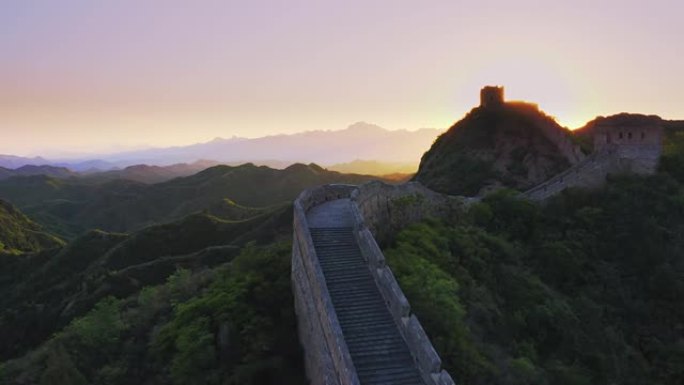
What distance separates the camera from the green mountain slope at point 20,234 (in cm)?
8381

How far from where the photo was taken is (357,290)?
1669 centimetres

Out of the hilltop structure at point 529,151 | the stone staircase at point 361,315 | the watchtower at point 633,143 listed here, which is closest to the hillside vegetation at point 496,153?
the hilltop structure at point 529,151

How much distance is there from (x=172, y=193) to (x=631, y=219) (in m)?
117

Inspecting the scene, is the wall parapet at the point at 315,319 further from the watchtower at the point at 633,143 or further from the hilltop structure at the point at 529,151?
the watchtower at the point at 633,143

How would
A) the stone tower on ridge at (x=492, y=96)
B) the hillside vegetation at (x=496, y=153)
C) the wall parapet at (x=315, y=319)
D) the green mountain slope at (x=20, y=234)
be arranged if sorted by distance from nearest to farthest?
the wall parapet at (x=315, y=319) → the hillside vegetation at (x=496, y=153) → the stone tower on ridge at (x=492, y=96) → the green mountain slope at (x=20, y=234)

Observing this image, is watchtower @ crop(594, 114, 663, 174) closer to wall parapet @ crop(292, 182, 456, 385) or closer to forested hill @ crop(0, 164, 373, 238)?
wall parapet @ crop(292, 182, 456, 385)

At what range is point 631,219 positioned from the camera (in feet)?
97.5

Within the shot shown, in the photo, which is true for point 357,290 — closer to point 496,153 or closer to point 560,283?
point 560,283

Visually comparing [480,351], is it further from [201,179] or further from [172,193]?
[201,179]

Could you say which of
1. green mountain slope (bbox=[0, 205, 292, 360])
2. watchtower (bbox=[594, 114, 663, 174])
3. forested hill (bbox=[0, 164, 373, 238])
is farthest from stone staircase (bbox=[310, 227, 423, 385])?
forested hill (bbox=[0, 164, 373, 238])

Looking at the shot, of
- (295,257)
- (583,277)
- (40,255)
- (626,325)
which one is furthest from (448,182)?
(40,255)

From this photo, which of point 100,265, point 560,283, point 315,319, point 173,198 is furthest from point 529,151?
point 173,198

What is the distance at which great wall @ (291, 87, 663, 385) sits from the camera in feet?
45.0

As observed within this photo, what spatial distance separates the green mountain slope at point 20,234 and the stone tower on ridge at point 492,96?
6814 centimetres
